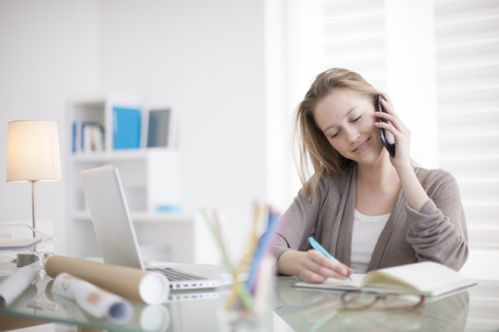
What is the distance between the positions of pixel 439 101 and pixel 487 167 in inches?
18.0

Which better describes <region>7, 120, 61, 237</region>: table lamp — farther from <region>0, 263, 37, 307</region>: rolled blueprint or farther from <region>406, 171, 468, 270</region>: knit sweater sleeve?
<region>406, 171, 468, 270</region>: knit sweater sleeve

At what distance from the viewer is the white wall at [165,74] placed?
390 centimetres

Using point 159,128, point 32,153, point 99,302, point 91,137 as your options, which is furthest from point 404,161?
point 91,137

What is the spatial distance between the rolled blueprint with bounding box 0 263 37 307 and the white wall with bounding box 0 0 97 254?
7.37 ft

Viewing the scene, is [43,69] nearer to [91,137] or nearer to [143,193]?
[91,137]

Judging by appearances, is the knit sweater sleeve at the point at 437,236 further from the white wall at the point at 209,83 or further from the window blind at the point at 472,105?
the white wall at the point at 209,83

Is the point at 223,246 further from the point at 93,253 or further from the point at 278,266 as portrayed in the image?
the point at 93,253

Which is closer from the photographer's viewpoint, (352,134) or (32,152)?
(352,134)

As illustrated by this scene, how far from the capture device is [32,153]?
2453 mm

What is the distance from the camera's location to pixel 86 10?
462cm

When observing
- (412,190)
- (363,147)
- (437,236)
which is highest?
(363,147)

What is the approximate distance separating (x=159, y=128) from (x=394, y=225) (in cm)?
265

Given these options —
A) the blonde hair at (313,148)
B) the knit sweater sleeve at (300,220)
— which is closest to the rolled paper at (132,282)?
the knit sweater sleeve at (300,220)

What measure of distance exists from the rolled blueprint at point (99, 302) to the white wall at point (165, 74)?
254cm
